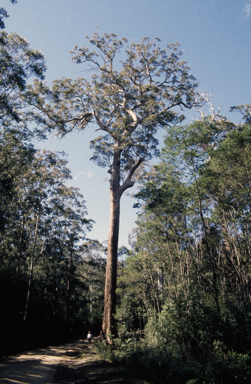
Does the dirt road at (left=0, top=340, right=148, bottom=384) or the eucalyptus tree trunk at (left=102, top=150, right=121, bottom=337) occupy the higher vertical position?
the eucalyptus tree trunk at (left=102, top=150, right=121, bottom=337)

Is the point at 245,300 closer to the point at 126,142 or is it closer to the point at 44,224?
the point at 126,142

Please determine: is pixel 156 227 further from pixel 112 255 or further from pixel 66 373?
pixel 66 373

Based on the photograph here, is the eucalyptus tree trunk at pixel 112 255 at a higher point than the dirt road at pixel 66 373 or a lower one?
higher

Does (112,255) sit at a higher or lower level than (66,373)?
higher

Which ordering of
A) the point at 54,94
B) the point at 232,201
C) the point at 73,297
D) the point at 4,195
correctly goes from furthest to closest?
the point at 73,297 < the point at 54,94 < the point at 4,195 < the point at 232,201

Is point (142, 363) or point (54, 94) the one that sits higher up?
point (54, 94)

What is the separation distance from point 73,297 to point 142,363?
857 inches

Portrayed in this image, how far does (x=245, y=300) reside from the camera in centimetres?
876

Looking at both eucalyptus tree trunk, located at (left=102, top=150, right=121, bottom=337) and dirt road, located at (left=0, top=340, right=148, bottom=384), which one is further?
eucalyptus tree trunk, located at (left=102, top=150, right=121, bottom=337)

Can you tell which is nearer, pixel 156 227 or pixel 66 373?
pixel 66 373

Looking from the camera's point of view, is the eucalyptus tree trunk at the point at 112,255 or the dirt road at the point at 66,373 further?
the eucalyptus tree trunk at the point at 112,255

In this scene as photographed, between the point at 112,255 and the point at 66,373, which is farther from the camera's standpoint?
the point at 112,255

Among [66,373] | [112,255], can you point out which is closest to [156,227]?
[112,255]

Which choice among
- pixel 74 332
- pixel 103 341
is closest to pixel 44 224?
pixel 74 332
